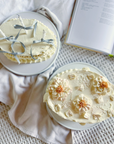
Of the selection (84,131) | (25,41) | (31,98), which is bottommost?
(84,131)

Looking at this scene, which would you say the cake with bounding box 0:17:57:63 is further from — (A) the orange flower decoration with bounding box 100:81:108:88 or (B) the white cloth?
(A) the orange flower decoration with bounding box 100:81:108:88

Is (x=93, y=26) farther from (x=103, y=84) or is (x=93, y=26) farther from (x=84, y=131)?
(x=84, y=131)

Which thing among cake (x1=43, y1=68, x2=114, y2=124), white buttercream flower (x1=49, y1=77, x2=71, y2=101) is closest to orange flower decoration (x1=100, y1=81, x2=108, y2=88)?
cake (x1=43, y1=68, x2=114, y2=124)

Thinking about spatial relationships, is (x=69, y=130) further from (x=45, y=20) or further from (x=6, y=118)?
(x=45, y=20)

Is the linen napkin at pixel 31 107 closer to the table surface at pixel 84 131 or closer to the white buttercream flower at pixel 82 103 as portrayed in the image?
the table surface at pixel 84 131

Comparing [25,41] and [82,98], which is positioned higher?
[25,41]

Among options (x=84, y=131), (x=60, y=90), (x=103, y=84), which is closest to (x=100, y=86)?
(x=103, y=84)

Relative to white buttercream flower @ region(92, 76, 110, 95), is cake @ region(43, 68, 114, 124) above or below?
below
